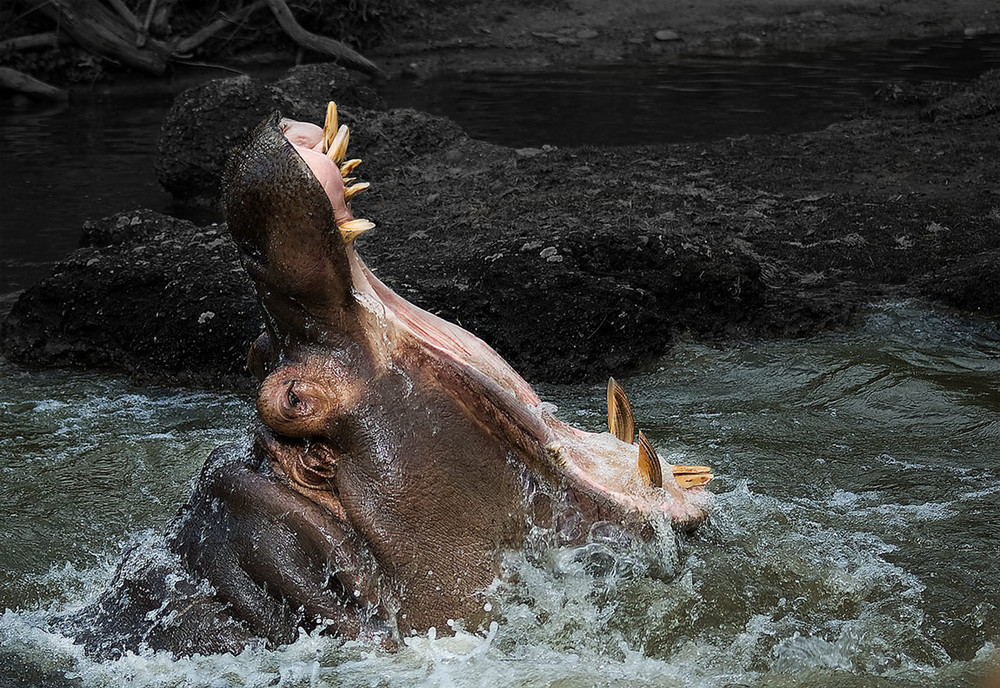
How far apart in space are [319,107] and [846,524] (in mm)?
7221

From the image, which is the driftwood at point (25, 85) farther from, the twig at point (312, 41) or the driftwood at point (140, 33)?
the twig at point (312, 41)

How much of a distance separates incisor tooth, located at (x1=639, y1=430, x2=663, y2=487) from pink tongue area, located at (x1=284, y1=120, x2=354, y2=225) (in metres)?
0.86

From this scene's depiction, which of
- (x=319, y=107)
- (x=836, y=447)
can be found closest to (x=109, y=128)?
(x=319, y=107)

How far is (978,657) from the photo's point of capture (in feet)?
10.4

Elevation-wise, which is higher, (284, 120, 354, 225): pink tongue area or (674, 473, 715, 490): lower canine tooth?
(284, 120, 354, 225): pink tongue area

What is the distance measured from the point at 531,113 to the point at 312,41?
17.4ft

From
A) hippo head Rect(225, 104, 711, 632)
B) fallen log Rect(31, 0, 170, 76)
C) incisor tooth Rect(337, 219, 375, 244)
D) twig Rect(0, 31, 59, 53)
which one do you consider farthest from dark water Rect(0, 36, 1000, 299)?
incisor tooth Rect(337, 219, 375, 244)

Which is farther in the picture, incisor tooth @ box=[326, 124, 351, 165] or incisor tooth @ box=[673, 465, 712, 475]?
incisor tooth @ box=[673, 465, 712, 475]

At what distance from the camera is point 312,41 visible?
17.6 m

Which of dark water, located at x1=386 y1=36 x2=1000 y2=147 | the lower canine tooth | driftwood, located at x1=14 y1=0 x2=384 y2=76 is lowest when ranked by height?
driftwood, located at x1=14 y1=0 x2=384 y2=76

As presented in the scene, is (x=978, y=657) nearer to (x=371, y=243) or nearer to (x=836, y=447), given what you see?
(x=836, y=447)

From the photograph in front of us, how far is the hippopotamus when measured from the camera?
2.79 metres

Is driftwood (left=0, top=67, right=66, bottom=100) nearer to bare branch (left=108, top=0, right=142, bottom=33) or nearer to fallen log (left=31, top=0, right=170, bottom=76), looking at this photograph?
fallen log (left=31, top=0, right=170, bottom=76)

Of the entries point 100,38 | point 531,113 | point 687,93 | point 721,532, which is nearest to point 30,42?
point 100,38
